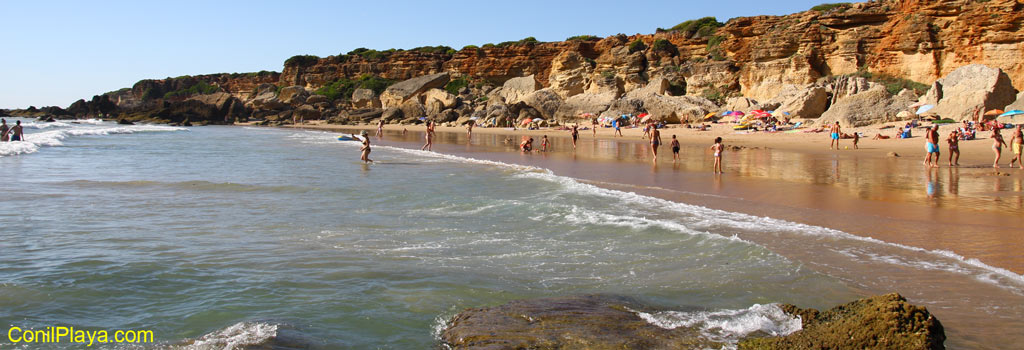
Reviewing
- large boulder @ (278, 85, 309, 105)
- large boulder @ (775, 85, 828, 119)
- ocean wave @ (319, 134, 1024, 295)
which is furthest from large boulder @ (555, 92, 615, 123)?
large boulder @ (278, 85, 309, 105)

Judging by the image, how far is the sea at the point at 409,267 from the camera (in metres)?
4.54

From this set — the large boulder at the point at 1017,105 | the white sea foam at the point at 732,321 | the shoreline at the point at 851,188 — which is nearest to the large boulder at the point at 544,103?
the shoreline at the point at 851,188

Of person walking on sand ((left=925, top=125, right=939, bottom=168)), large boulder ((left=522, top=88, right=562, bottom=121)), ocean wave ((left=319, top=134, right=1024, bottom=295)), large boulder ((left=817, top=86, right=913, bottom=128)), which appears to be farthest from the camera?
large boulder ((left=522, top=88, right=562, bottom=121))

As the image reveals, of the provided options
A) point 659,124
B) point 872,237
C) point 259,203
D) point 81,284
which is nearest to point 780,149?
point 659,124

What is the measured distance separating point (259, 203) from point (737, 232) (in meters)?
7.56

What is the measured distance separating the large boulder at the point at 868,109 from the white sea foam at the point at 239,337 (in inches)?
1146

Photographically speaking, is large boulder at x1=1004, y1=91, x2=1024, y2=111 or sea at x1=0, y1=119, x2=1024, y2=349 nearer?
sea at x1=0, y1=119, x2=1024, y2=349

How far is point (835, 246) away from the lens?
22.8 ft

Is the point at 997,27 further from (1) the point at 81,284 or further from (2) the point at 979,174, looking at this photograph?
(1) the point at 81,284

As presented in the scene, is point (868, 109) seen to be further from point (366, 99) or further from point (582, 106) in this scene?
point (366, 99)

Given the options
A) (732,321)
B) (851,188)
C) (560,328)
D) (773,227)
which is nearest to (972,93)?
(851,188)

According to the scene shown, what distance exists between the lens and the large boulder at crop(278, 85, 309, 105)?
7050cm

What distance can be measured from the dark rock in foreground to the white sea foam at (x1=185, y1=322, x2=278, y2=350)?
1.18 metres

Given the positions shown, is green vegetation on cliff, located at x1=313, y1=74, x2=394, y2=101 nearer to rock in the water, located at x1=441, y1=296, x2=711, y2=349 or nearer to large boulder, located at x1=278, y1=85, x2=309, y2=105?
large boulder, located at x1=278, y1=85, x2=309, y2=105
